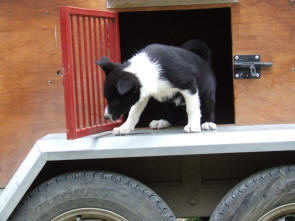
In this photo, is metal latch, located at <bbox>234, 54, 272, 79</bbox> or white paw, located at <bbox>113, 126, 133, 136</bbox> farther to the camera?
metal latch, located at <bbox>234, 54, 272, 79</bbox>

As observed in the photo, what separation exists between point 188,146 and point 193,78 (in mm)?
696

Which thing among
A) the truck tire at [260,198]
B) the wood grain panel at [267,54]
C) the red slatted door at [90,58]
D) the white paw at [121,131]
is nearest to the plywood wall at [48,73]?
the wood grain panel at [267,54]

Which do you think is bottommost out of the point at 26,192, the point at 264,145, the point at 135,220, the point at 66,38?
the point at 135,220

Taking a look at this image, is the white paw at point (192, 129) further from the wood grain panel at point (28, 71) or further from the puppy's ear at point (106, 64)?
the wood grain panel at point (28, 71)

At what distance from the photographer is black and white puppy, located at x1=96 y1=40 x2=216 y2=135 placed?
2.47 metres

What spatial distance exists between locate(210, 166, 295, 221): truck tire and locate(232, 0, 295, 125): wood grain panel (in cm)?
61

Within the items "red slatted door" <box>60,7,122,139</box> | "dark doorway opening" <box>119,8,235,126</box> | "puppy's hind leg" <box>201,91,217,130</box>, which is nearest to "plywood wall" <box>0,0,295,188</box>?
"red slatted door" <box>60,7,122,139</box>

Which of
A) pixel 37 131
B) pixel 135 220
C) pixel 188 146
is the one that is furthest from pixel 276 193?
pixel 37 131

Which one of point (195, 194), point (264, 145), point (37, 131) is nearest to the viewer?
point (264, 145)

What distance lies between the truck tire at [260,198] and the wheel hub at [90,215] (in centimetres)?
51

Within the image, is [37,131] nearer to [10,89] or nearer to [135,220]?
[10,89]

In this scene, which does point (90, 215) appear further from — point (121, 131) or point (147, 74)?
point (147, 74)

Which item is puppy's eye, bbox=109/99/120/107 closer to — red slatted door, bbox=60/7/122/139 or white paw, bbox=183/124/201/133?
red slatted door, bbox=60/7/122/139

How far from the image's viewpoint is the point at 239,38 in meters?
2.71
